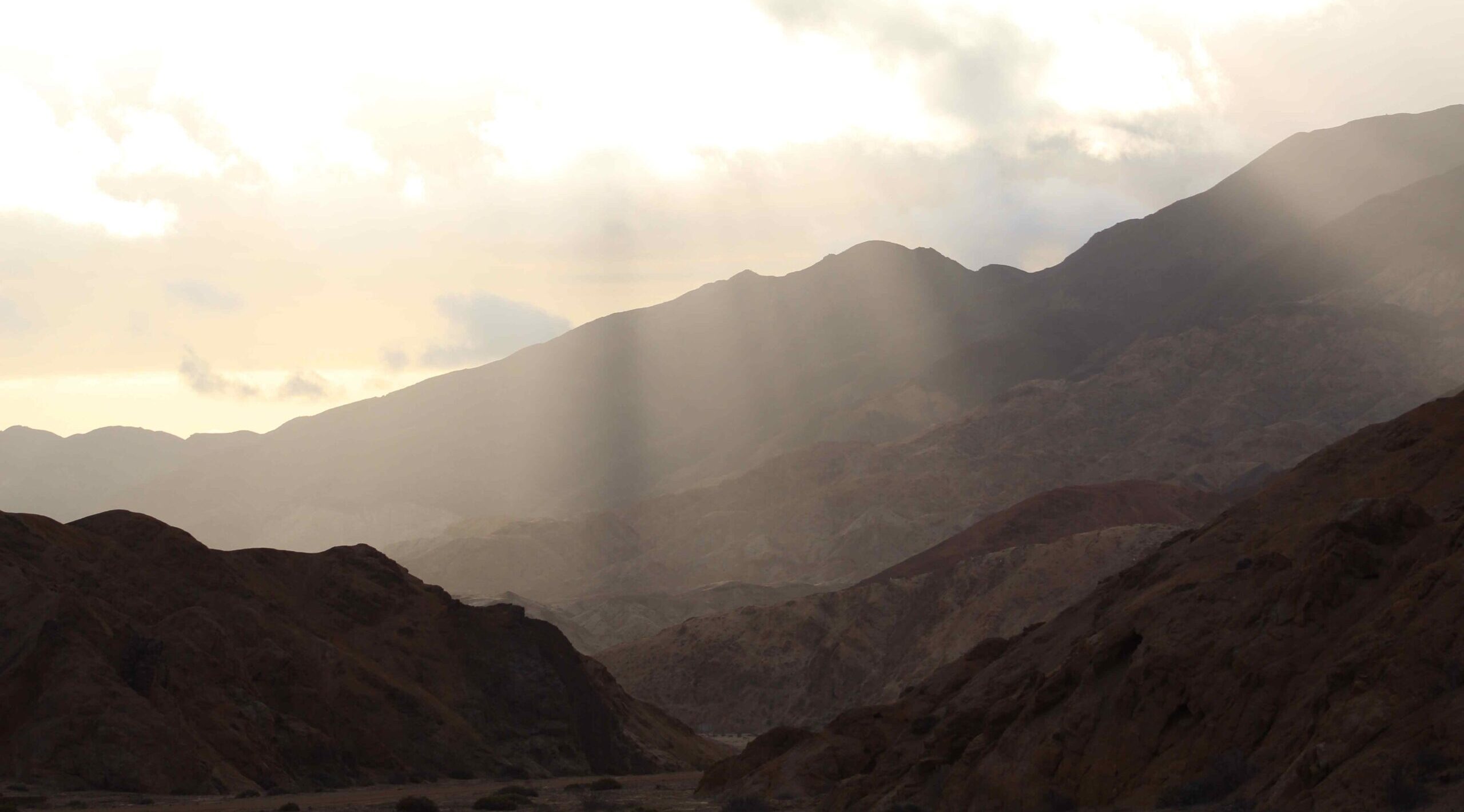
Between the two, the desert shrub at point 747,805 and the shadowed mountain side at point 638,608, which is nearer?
the desert shrub at point 747,805

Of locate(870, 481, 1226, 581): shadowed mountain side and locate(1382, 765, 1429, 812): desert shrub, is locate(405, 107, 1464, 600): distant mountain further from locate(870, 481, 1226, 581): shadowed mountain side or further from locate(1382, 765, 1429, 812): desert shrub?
locate(1382, 765, 1429, 812): desert shrub

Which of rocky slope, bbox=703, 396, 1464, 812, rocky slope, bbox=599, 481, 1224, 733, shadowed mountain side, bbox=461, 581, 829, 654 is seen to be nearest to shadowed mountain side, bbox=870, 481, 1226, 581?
rocky slope, bbox=599, 481, 1224, 733

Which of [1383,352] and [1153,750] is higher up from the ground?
[1383,352]

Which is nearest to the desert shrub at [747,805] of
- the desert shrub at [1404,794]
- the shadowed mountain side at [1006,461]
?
the desert shrub at [1404,794]

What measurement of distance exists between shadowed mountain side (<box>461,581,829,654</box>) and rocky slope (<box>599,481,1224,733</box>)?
19875mm

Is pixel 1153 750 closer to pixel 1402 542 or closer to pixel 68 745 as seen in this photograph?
pixel 1402 542

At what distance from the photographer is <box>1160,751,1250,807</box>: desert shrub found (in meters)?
18.4

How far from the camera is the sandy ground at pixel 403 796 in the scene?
96.6 ft

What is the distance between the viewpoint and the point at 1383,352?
6048 inches

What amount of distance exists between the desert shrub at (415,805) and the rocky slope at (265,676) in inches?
247

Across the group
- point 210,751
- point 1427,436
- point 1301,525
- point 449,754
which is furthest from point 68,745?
point 1427,436

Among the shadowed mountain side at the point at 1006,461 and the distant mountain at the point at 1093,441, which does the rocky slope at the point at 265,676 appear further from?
the shadowed mountain side at the point at 1006,461

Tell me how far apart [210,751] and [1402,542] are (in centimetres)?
2851

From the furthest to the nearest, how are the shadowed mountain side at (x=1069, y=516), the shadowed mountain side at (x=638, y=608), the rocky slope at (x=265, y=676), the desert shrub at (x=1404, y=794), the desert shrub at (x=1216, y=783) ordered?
the shadowed mountain side at (x=638, y=608)
the shadowed mountain side at (x=1069, y=516)
the rocky slope at (x=265, y=676)
the desert shrub at (x=1216, y=783)
the desert shrub at (x=1404, y=794)
